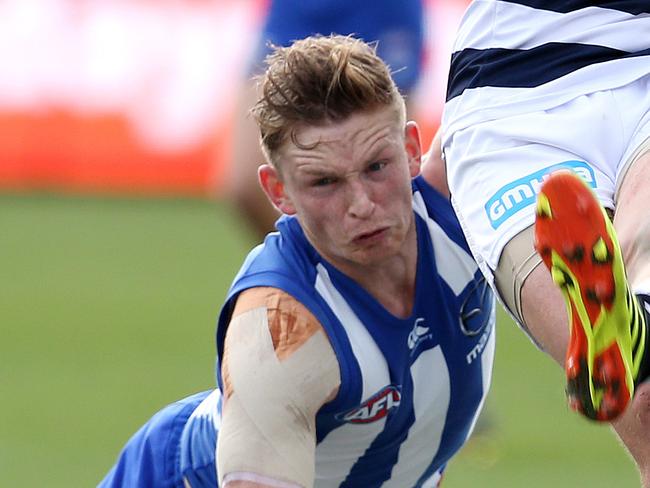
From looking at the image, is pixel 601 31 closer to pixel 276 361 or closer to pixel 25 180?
pixel 276 361

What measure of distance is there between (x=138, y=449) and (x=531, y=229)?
1.42 meters

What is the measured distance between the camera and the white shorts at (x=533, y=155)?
316 cm

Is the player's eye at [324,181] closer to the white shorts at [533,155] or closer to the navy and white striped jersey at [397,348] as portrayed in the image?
the navy and white striped jersey at [397,348]

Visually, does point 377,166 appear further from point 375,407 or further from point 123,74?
point 123,74

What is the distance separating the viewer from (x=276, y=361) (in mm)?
3494

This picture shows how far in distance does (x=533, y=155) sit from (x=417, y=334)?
0.67 metres

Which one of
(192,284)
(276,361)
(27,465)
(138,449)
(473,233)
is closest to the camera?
(473,233)

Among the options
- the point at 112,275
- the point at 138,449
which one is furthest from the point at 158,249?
the point at 138,449

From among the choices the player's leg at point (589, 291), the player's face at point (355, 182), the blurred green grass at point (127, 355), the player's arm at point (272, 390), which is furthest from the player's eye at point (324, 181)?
the blurred green grass at point (127, 355)

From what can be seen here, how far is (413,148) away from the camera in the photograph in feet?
12.2

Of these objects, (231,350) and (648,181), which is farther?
(231,350)

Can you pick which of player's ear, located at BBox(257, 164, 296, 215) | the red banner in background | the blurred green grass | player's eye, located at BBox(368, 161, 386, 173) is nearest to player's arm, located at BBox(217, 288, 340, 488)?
player's ear, located at BBox(257, 164, 296, 215)

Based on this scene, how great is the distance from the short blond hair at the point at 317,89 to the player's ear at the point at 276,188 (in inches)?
1.5

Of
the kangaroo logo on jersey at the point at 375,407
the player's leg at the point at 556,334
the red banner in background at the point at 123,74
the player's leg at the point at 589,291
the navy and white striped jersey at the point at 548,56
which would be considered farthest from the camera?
the red banner in background at the point at 123,74
